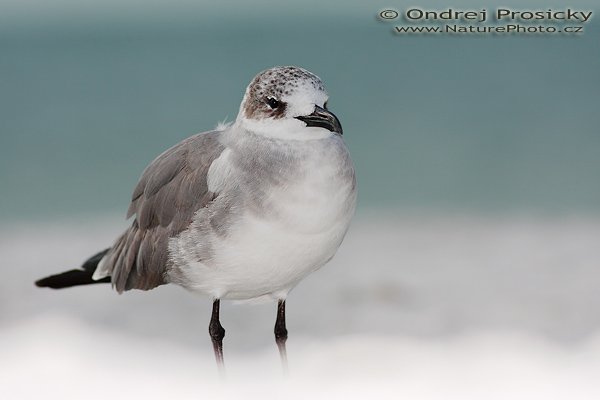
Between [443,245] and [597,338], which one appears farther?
[443,245]

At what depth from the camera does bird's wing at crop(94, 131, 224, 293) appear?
165 inches

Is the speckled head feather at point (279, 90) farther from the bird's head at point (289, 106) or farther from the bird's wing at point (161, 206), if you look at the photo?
the bird's wing at point (161, 206)

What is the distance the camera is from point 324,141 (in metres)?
3.97

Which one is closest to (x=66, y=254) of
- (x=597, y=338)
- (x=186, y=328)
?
(x=186, y=328)

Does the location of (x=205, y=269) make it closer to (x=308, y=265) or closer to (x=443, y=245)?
(x=308, y=265)

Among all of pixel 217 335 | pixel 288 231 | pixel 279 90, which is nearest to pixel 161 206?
pixel 217 335

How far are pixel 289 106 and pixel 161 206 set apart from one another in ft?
2.64

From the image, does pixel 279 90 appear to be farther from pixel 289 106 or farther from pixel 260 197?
pixel 260 197

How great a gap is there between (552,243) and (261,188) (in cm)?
361

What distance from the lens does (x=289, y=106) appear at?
3912mm

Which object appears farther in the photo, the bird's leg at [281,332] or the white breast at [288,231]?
the bird's leg at [281,332]

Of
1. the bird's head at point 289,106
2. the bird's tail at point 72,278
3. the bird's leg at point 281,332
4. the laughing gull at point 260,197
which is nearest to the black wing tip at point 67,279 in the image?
the bird's tail at point 72,278

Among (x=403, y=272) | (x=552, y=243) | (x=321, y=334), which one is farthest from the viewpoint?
(x=552, y=243)

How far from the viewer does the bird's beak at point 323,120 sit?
3.80 meters
